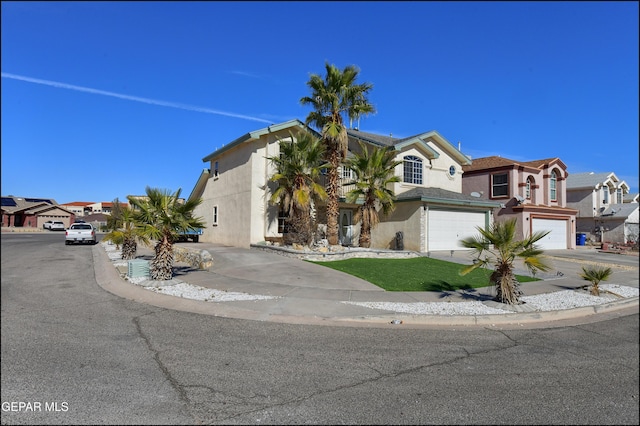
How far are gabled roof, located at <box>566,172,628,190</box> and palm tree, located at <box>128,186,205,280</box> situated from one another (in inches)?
982

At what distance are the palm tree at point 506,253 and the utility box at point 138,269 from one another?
10039mm

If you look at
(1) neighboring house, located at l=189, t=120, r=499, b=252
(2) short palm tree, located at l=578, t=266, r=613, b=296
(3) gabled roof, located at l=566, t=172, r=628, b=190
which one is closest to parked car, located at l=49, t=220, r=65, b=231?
(2) short palm tree, located at l=578, t=266, r=613, b=296

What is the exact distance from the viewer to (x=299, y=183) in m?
18.5

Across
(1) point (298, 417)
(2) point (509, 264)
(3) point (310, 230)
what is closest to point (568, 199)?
(3) point (310, 230)

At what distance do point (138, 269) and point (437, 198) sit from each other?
52.7 feet

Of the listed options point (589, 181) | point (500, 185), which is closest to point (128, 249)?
point (500, 185)

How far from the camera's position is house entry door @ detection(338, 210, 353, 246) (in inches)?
923

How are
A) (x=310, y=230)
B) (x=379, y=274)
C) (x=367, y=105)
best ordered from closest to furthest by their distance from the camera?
(x=379, y=274) → (x=367, y=105) → (x=310, y=230)

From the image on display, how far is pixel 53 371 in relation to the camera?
4051 millimetres

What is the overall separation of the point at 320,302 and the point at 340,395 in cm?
485

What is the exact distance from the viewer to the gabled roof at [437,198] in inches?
812

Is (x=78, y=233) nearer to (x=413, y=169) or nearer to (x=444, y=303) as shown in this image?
(x=444, y=303)

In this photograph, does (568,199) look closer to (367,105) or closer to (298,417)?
(367,105)

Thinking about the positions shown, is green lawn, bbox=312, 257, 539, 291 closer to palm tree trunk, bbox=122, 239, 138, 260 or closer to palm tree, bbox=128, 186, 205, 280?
palm tree, bbox=128, 186, 205, 280
